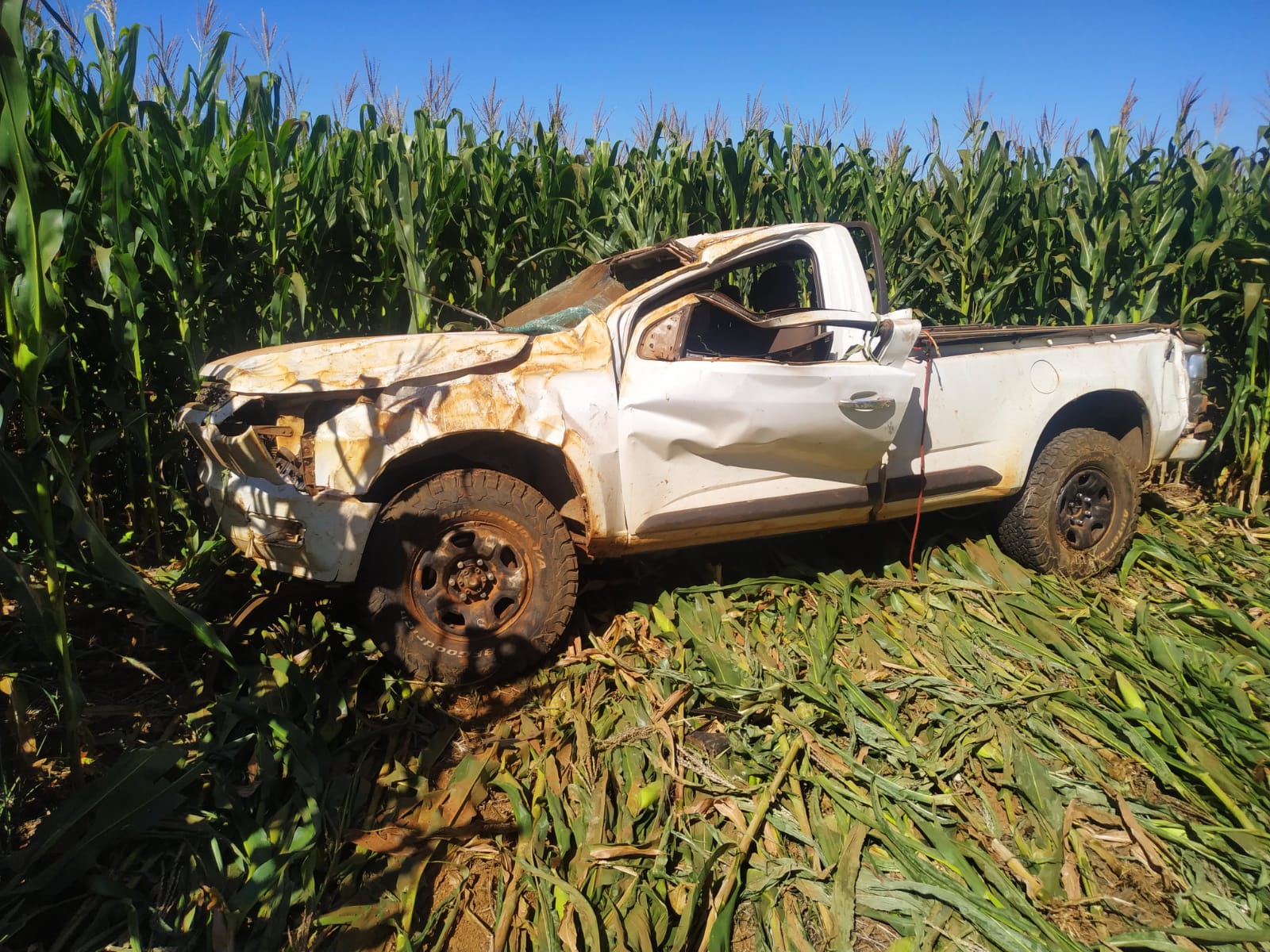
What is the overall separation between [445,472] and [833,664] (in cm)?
199

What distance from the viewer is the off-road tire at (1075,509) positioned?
15.7 feet

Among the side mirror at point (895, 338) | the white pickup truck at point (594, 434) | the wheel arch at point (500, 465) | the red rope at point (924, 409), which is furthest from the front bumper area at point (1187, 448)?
the wheel arch at point (500, 465)

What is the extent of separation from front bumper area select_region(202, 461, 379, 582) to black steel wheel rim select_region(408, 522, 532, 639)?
0.33 metres

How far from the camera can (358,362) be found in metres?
3.49

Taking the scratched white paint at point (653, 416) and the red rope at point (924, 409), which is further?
the red rope at point (924, 409)

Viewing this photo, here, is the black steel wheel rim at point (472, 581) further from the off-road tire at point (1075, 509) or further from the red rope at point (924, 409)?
the off-road tire at point (1075, 509)

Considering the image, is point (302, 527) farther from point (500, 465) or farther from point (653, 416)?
point (653, 416)

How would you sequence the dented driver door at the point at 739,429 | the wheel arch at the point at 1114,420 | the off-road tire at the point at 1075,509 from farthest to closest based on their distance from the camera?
the wheel arch at the point at 1114,420
the off-road tire at the point at 1075,509
the dented driver door at the point at 739,429

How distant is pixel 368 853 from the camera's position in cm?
272

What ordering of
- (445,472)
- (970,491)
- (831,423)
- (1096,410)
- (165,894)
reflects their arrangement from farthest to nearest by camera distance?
(1096,410) < (970,491) < (831,423) < (445,472) < (165,894)

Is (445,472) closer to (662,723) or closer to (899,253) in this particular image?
(662,723)

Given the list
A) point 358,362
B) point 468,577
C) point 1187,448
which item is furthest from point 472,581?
point 1187,448

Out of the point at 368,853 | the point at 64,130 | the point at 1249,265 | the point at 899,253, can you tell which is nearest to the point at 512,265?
the point at 64,130

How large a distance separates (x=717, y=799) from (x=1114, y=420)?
3913 mm
